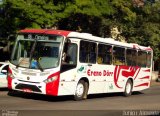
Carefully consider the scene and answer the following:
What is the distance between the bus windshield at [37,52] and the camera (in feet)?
59.9

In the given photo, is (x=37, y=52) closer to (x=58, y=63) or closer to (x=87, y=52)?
(x=58, y=63)

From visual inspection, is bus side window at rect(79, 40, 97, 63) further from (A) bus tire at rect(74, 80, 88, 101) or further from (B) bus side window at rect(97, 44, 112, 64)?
(A) bus tire at rect(74, 80, 88, 101)

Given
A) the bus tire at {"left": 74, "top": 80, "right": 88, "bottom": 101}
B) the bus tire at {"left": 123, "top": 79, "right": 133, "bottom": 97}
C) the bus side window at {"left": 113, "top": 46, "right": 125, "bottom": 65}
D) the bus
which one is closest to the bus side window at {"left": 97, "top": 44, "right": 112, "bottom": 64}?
the bus

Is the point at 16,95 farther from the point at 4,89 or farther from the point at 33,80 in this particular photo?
the point at 4,89

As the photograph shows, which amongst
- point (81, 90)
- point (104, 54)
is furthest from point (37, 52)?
point (104, 54)

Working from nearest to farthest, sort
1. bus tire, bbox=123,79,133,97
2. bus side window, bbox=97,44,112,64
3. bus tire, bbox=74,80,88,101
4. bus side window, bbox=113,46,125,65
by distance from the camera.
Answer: bus tire, bbox=74,80,88,101 < bus side window, bbox=97,44,112,64 < bus side window, bbox=113,46,125,65 < bus tire, bbox=123,79,133,97

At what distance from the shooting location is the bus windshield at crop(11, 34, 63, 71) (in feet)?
59.9

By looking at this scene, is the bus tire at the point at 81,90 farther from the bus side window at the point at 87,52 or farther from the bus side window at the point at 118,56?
the bus side window at the point at 118,56

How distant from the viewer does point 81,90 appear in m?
19.8

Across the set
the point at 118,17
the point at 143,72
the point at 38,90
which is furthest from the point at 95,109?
the point at 118,17

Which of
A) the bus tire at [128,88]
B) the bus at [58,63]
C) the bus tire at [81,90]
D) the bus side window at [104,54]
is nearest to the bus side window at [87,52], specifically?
the bus at [58,63]

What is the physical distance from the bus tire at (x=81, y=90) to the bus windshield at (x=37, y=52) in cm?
190

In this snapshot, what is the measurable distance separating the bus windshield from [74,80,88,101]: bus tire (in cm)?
190

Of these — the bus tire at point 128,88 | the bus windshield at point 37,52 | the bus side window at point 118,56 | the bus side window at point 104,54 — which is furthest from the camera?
the bus tire at point 128,88
